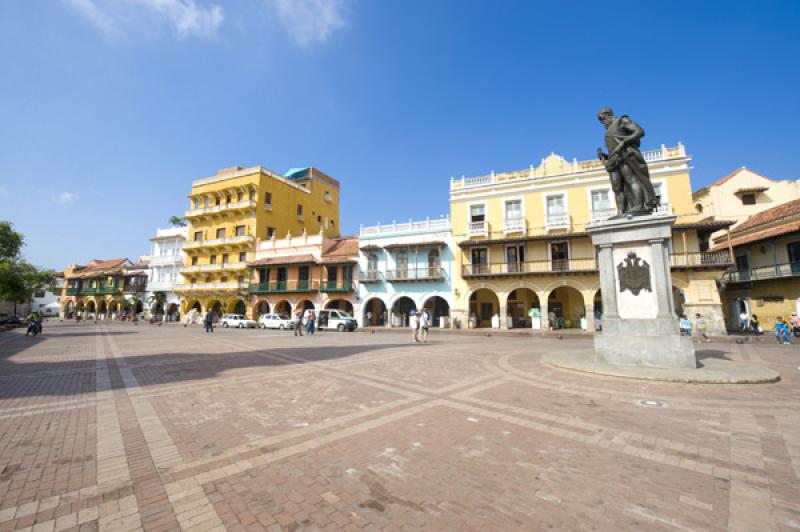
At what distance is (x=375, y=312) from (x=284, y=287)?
980 cm

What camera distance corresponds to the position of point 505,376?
8.27 m

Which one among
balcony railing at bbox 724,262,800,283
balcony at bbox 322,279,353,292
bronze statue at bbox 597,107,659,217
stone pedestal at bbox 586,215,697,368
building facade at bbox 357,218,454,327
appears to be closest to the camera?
stone pedestal at bbox 586,215,697,368

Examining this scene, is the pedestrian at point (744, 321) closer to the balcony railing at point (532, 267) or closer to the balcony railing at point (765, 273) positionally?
the balcony railing at point (765, 273)

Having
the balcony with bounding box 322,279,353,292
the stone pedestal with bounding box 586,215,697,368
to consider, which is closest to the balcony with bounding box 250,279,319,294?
the balcony with bounding box 322,279,353,292

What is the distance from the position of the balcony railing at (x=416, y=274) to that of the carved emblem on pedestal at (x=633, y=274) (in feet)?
62.4

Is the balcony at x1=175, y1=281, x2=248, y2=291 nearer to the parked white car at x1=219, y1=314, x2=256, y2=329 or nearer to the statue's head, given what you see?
the parked white car at x1=219, y1=314, x2=256, y2=329

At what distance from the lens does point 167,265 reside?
46.1 metres

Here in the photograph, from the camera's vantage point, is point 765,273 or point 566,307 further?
point 566,307

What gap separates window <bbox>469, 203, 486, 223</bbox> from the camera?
28.0m

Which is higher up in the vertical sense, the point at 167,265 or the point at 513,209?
the point at 513,209

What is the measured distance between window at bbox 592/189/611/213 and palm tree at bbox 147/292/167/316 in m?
50.2

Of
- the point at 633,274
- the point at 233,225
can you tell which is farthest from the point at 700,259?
the point at 233,225

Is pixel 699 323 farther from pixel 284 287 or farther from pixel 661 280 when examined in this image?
pixel 284 287

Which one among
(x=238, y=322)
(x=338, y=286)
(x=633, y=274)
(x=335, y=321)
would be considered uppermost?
(x=338, y=286)
